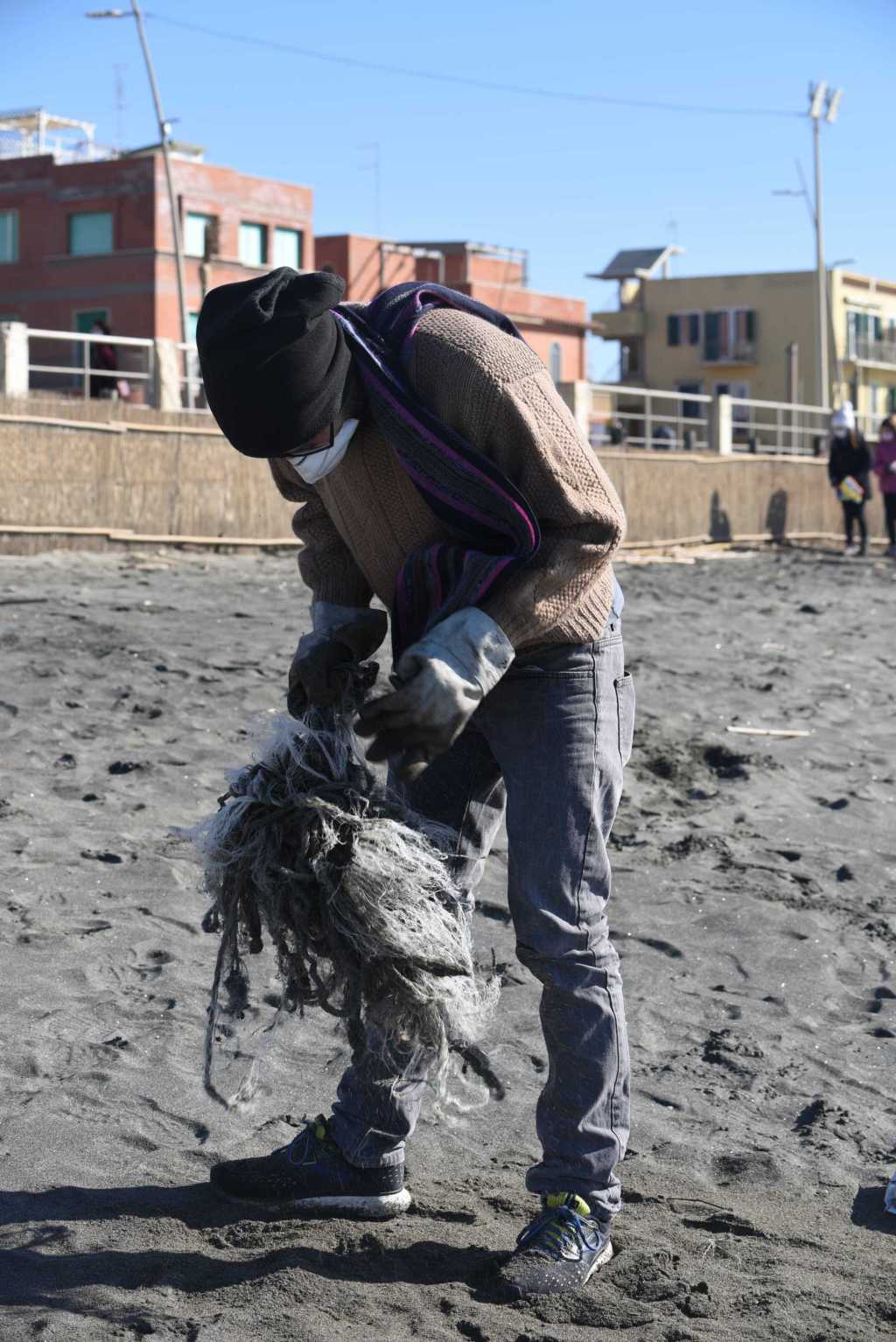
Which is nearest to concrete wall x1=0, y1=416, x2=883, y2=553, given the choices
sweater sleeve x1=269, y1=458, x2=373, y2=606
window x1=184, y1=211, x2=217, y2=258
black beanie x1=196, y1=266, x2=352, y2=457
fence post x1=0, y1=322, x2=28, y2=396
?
fence post x1=0, y1=322, x2=28, y2=396

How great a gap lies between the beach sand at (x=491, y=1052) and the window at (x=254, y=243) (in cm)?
4230

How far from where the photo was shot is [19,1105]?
342 centimetres

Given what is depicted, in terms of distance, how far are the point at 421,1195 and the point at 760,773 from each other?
13.6 feet

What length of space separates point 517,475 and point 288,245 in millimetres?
49149

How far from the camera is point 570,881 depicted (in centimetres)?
279

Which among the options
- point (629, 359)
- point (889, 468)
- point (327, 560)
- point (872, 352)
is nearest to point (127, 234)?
point (629, 359)

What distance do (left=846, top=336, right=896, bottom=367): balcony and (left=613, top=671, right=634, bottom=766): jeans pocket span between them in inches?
2579

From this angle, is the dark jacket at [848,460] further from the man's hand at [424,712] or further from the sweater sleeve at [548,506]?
the man's hand at [424,712]

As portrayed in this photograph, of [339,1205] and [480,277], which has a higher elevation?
[480,277]

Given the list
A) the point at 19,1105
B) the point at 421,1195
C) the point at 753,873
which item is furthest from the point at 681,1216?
the point at 753,873

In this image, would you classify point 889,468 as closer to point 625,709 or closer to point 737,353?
point 625,709

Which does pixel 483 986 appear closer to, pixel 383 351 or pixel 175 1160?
pixel 175 1160

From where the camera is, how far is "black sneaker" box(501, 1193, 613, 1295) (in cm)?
280

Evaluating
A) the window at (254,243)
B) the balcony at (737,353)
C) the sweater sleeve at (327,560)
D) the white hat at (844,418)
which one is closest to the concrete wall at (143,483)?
the white hat at (844,418)
